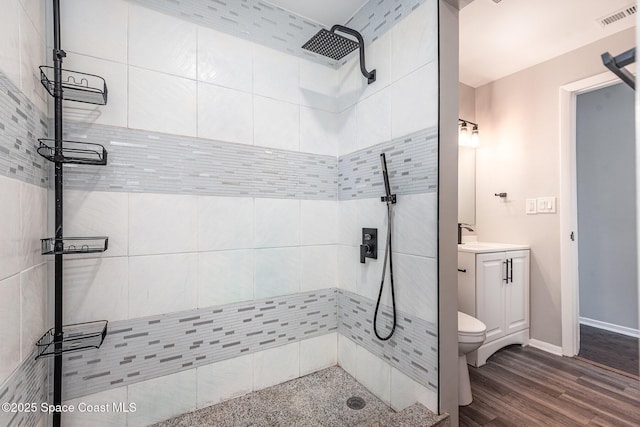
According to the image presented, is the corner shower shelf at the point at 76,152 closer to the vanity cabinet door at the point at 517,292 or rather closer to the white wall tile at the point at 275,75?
the white wall tile at the point at 275,75

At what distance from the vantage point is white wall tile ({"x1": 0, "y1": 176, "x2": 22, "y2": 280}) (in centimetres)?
85

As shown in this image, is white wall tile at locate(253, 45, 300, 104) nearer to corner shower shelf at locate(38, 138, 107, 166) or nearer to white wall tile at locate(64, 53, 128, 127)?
white wall tile at locate(64, 53, 128, 127)

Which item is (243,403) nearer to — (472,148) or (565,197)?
(565,197)

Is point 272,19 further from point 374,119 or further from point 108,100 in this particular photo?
point 108,100

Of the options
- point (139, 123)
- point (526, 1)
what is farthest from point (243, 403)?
point (526, 1)

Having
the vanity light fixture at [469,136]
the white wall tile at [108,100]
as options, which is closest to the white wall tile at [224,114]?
the white wall tile at [108,100]

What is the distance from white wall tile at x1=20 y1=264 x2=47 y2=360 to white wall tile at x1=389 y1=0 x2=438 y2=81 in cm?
185

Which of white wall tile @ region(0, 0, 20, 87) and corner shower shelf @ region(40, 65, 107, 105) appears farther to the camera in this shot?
corner shower shelf @ region(40, 65, 107, 105)

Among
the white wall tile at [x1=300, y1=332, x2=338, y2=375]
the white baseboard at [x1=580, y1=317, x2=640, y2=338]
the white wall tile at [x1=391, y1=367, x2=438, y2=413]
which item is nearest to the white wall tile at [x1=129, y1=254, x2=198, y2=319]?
the white wall tile at [x1=300, y1=332, x2=338, y2=375]

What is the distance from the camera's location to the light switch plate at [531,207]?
8.63 feet

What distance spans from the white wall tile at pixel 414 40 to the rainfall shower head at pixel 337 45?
7.4 inches

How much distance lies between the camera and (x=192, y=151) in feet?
5.08

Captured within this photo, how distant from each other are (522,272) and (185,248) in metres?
2.80

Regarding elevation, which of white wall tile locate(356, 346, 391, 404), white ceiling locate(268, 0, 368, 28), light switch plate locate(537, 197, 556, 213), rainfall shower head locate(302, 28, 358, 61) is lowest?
white wall tile locate(356, 346, 391, 404)
